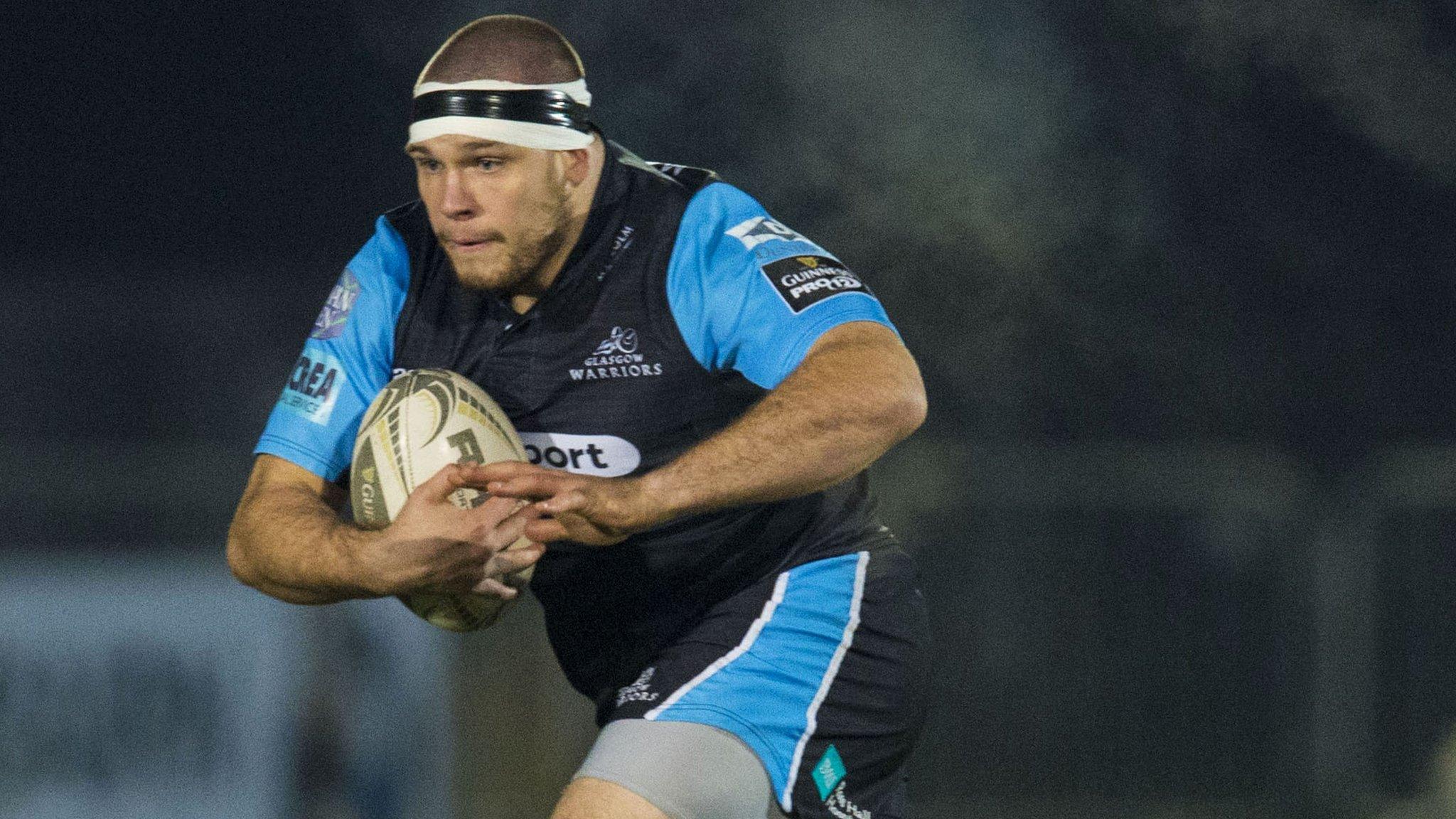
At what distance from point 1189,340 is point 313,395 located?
3014 millimetres

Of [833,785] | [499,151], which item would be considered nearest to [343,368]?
[499,151]

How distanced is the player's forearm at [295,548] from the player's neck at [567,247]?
43 cm

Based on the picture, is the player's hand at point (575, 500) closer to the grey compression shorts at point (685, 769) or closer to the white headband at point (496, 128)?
the grey compression shorts at point (685, 769)

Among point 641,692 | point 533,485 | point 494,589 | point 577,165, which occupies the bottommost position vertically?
point 641,692

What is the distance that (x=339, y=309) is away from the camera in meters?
2.46

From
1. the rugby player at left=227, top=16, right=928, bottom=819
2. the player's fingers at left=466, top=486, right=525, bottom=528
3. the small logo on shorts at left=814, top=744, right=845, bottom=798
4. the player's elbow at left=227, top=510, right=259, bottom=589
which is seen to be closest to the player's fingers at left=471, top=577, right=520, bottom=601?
the rugby player at left=227, top=16, right=928, bottom=819

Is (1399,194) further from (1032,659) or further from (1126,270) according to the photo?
(1032,659)

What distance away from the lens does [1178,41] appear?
186 inches

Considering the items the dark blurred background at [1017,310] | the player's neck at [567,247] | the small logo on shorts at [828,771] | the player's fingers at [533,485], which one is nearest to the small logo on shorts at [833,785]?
the small logo on shorts at [828,771]

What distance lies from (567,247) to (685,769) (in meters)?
0.80

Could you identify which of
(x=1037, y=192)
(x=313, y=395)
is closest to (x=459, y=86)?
(x=313, y=395)

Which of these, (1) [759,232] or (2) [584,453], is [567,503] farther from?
(1) [759,232]

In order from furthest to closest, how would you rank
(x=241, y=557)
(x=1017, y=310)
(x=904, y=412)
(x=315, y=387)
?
(x=1017, y=310), (x=315, y=387), (x=241, y=557), (x=904, y=412)

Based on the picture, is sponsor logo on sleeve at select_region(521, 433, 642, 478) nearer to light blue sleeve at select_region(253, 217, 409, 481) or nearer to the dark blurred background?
light blue sleeve at select_region(253, 217, 409, 481)
